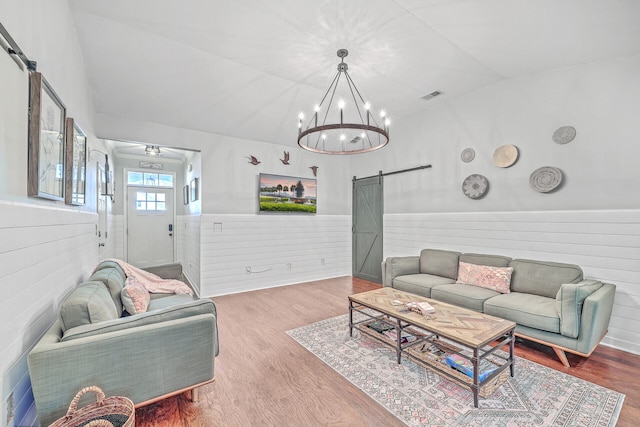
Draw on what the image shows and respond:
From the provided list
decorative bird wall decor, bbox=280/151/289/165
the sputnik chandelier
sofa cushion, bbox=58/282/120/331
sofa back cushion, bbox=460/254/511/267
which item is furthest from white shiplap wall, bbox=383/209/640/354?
sofa cushion, bbox=58/282/120/331

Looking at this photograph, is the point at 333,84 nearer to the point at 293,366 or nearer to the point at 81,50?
the point at 81,50

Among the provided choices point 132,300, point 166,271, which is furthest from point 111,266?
point 166,271

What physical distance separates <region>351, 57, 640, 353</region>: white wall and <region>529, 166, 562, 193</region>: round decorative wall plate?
7 centimetres

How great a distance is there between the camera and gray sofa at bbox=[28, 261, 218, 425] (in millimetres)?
1408

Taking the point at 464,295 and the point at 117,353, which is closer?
the point at 117,353

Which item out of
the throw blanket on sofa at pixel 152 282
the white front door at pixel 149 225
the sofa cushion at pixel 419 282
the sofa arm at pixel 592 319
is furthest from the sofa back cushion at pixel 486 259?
the white front door at pixel 149 225

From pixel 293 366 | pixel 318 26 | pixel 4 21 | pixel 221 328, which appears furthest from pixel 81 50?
pixel 293 366

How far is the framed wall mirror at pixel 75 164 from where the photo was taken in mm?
2059

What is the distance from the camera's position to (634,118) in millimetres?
2697

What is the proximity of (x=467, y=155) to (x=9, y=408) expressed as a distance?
4875 millimetres

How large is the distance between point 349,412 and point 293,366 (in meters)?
0.71

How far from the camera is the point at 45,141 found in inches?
64.4

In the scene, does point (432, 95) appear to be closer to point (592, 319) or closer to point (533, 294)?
point (533, 294)

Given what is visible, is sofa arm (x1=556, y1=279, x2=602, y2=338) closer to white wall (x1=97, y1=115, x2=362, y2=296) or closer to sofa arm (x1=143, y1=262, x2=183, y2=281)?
white wall (x1=97, y1=115, x2=362, y2=296)
